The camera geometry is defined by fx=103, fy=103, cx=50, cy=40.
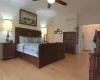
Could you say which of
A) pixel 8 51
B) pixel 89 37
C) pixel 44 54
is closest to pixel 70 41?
pixel 89 37

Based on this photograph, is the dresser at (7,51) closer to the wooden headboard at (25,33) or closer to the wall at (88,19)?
the wooden headboard at (25,33)

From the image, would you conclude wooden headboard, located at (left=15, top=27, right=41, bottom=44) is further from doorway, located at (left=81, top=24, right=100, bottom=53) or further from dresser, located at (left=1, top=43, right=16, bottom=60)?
doorway, located at (left=81, top=24, right=100, bottom=53)

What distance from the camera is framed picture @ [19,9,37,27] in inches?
221

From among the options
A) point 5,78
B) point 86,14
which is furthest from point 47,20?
point 5,78

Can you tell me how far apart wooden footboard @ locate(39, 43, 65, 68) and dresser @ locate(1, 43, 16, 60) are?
79.3 inches

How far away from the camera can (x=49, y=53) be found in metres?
3.88

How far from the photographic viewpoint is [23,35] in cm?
570

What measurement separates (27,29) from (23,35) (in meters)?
0.44

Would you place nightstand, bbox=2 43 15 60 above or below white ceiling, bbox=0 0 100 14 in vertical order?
below

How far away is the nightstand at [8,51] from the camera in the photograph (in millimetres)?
4523

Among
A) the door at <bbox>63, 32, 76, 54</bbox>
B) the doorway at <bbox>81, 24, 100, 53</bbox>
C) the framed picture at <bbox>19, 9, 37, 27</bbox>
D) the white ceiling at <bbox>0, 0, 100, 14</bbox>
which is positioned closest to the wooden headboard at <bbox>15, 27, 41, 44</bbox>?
the framed picture at <bbox>19, 9, 37, 27</bbox>

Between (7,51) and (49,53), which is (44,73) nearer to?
(49,53)

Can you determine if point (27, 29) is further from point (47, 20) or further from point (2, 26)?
point (47, 20)

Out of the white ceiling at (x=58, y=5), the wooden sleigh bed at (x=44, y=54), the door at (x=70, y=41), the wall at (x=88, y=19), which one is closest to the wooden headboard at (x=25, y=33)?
the wooden sleigh bed at (x=44, y=54)
